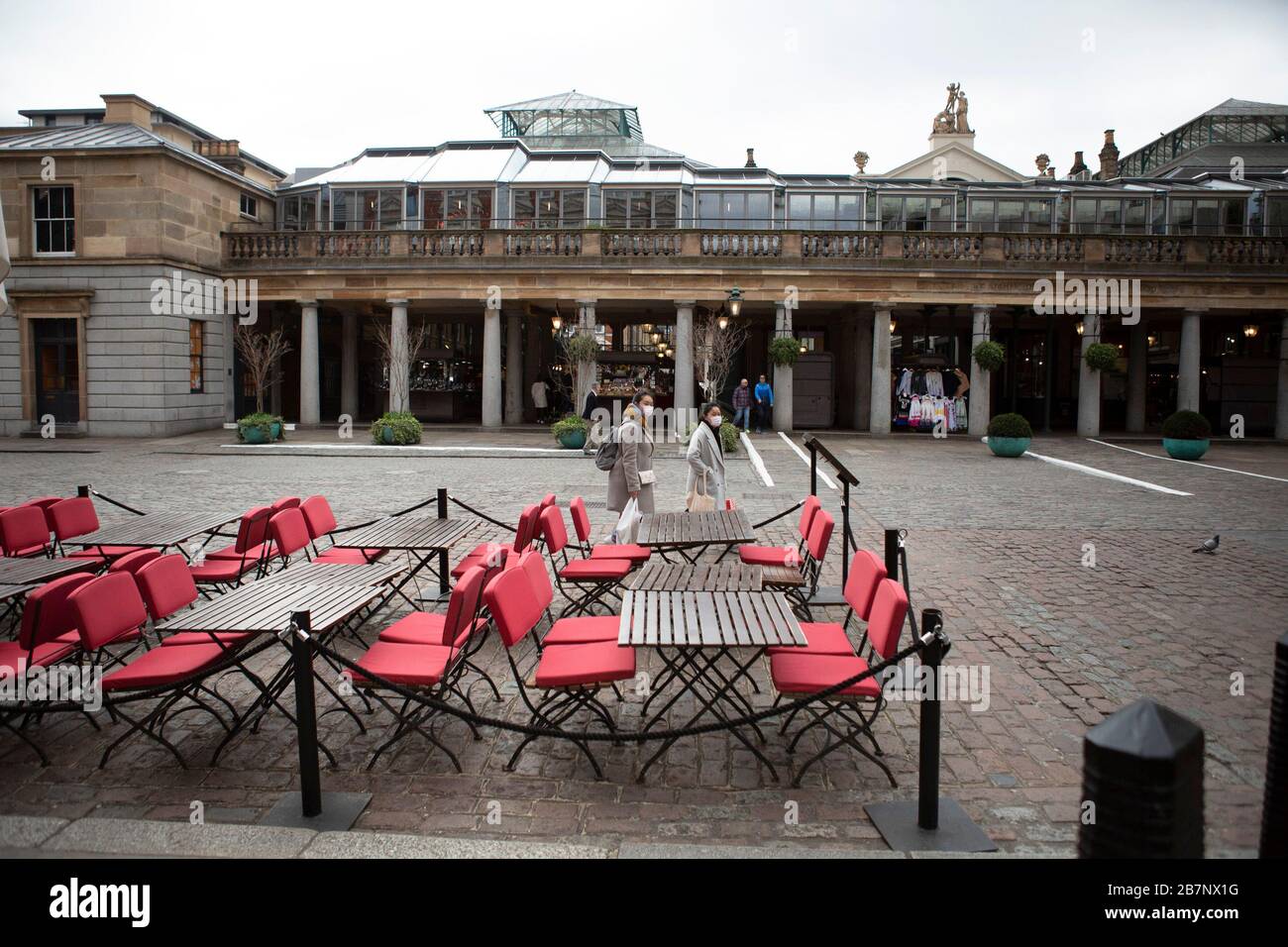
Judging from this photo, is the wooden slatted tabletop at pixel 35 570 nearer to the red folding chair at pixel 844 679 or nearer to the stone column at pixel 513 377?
the red folding chair at pixel 844 679

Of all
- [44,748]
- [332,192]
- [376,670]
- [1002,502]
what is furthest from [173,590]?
[332,192]

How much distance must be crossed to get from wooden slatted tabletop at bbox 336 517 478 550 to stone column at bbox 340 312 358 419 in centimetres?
2545

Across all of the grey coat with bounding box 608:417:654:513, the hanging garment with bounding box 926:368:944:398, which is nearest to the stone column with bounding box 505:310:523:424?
the hanging garment with bounding box 926:368:944:398

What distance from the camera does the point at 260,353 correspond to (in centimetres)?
2706

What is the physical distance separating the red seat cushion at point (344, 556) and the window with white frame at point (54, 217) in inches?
974

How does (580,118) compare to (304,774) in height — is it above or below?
above

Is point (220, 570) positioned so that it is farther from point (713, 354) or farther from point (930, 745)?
point (713, 354)

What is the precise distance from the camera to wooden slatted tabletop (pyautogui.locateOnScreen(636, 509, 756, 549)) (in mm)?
7129

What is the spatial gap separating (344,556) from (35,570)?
237 centimetres

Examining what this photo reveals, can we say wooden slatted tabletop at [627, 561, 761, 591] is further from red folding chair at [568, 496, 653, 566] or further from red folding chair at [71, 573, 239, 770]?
red folding chair at [71, 573, 239, 770]

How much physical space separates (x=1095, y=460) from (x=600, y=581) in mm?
17920

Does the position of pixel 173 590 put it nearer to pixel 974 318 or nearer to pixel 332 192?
pixel 974 318

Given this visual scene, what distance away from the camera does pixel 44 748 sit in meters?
4.79

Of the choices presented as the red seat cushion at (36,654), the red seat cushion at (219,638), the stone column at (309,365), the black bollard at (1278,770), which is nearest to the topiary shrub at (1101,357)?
the stone column at (309,365)
